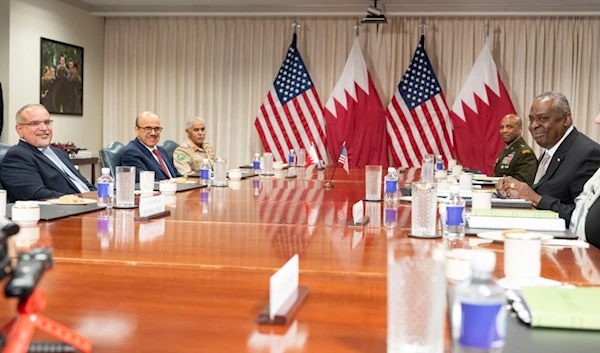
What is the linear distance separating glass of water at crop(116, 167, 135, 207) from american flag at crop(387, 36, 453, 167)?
5.92 meters

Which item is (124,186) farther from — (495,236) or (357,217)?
(495,236)

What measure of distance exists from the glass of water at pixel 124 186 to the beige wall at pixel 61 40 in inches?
189

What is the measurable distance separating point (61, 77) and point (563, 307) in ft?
25.6

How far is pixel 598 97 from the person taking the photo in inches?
331

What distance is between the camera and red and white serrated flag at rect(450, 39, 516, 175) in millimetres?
8273

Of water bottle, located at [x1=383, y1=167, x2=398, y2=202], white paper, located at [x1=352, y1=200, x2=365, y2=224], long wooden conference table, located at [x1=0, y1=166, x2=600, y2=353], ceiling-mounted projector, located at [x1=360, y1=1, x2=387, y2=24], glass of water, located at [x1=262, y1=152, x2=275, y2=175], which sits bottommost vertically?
long wooden conference table, located at [x1=0, y1=166, x2=600, y2=353]

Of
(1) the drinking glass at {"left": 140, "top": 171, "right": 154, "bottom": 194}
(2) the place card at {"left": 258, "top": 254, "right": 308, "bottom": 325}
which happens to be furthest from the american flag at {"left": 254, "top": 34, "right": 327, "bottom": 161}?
(2) the place card at {"left": 258, "top": 254, "right": 308, "bottom": 325}

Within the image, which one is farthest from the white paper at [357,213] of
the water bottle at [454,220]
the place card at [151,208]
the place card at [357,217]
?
the place card at [151,208]

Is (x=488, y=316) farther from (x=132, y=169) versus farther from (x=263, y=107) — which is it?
(x=263, y=107)

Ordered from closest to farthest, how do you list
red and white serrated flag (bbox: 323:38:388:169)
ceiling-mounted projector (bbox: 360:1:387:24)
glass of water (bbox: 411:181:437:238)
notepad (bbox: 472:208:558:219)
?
1. glass of water (bbox: 411:181:437:238)
2. notepad (bbox: 472:208:558:219)
3. ceiling-mounted projector (bbox: 360:1:387:24)
4. red and white serrated flag (bbox: 323:38:388:169)

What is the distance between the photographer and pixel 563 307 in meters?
1.19

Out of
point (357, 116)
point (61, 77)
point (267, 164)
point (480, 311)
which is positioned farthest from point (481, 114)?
point (480, 311)

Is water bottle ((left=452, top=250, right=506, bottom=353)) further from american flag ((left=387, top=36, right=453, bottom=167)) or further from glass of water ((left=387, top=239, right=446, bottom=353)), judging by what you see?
american flag ((left=387, top=36, right=453, bottom=167))

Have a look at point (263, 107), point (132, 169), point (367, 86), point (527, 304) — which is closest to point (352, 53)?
point (367, 86)
